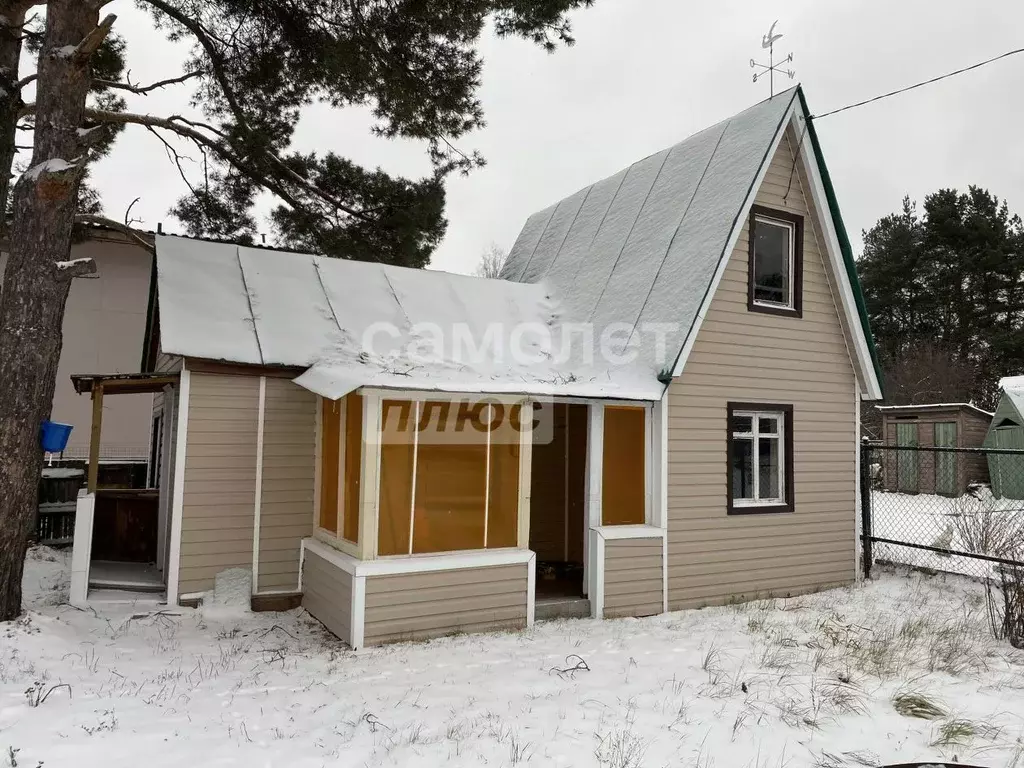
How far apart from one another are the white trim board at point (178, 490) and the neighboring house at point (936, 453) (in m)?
19.1

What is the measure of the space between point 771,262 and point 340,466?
254 inches

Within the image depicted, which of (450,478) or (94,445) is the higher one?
(94,445)

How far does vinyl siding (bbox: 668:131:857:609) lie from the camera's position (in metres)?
8.72

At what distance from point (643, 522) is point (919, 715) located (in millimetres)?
3823

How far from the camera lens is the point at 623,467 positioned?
864 cm

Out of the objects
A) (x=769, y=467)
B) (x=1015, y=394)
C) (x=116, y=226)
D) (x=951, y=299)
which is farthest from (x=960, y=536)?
(x=951, y=299)

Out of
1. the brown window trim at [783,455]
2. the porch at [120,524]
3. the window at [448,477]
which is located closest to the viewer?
the window at [448,477]

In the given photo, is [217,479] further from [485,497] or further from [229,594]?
[485,497]

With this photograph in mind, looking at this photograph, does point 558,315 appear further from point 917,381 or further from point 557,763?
point 917,381

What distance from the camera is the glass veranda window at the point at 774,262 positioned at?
374 inches

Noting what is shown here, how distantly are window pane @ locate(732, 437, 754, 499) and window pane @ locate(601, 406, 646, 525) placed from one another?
1.42 metres

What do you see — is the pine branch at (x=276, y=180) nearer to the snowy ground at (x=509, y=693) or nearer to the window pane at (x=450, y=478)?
the window pane at (x=450, y=478)

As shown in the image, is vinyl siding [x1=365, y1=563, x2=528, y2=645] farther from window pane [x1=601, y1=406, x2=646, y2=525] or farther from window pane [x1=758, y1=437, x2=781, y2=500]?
window pane [x1=758, y1=437, x2=781, y2=500]

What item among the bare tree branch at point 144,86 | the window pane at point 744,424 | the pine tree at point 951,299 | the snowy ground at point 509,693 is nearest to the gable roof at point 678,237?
the window pane at point 744,424
